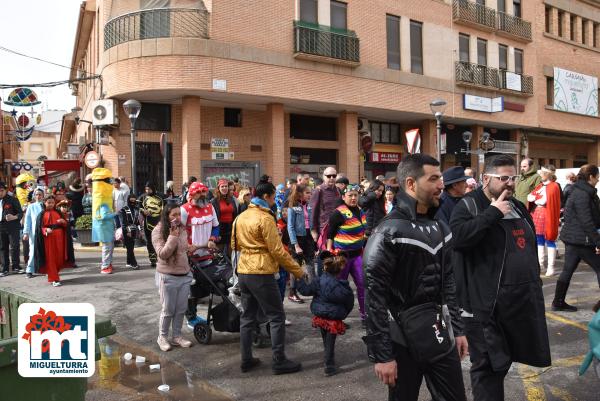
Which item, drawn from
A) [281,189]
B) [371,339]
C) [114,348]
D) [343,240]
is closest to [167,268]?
[114,348]

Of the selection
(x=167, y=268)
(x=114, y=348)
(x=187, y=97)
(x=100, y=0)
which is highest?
(x=100, y=0)

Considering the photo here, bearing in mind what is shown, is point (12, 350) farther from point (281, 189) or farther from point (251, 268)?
point (281, 189)

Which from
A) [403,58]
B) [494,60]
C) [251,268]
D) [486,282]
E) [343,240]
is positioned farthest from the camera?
[494,60]

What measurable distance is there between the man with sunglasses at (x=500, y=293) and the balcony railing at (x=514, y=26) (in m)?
25.9

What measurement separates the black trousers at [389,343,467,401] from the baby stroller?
310cm

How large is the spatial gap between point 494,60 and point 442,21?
4.09 m

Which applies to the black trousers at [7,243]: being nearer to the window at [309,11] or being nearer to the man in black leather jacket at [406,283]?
the man in black leather jacket at [406,283]

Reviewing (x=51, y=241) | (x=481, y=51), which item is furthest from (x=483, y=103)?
(x=51, y=241)

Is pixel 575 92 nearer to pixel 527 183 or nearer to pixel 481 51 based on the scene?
pixel 481 51

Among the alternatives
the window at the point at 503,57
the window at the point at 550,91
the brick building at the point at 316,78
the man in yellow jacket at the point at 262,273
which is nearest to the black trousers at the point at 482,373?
the man in yellow jacket at the point at 262,273

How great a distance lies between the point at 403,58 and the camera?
73.5 feet

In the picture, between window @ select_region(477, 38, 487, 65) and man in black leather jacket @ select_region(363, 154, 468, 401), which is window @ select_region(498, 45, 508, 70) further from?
man in black leather jacket @ select_region(363, 154, 468, 401)


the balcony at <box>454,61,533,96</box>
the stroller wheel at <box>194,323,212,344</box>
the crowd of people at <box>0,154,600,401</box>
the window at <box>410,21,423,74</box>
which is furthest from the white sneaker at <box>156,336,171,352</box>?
the balcony at <box>454,61,533,96</box>

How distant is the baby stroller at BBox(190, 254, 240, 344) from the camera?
19.0 feet
